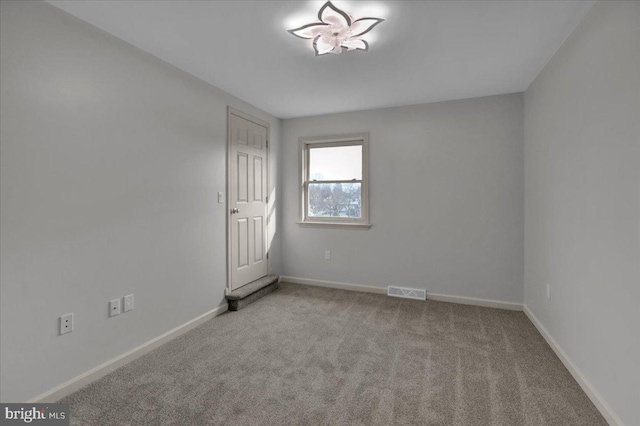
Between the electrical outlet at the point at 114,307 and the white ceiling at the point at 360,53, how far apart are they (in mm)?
1944

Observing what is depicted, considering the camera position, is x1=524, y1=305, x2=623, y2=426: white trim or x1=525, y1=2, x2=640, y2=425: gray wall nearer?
x1=525, y1=2, x2=640, y2=425: gray wall

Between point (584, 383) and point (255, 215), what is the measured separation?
3.38 m

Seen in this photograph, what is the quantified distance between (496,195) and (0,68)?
4.20 metres

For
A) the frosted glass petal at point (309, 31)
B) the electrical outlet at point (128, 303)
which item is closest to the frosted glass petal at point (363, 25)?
the frosted glass petal at point (309, 31)

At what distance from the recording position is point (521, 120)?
332 centimetres

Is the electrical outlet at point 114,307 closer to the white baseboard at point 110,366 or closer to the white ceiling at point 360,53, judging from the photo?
the white baseboard at point 110,366

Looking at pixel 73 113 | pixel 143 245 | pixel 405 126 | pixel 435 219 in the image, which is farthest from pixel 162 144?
pixel 435 219

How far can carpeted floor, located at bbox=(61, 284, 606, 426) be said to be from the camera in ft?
5.58

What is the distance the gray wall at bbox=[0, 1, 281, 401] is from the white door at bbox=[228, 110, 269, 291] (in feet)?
1.60

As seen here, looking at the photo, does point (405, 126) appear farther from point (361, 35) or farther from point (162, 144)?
point (162, 144)

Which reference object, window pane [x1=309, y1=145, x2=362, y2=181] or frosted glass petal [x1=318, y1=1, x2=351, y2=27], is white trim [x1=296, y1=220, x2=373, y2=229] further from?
frosted glass petal [x1=318, y1=1, x2=351, y2=27]
